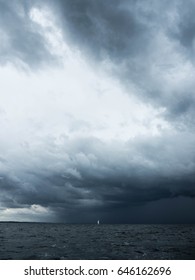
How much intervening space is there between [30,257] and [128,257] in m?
15.5
